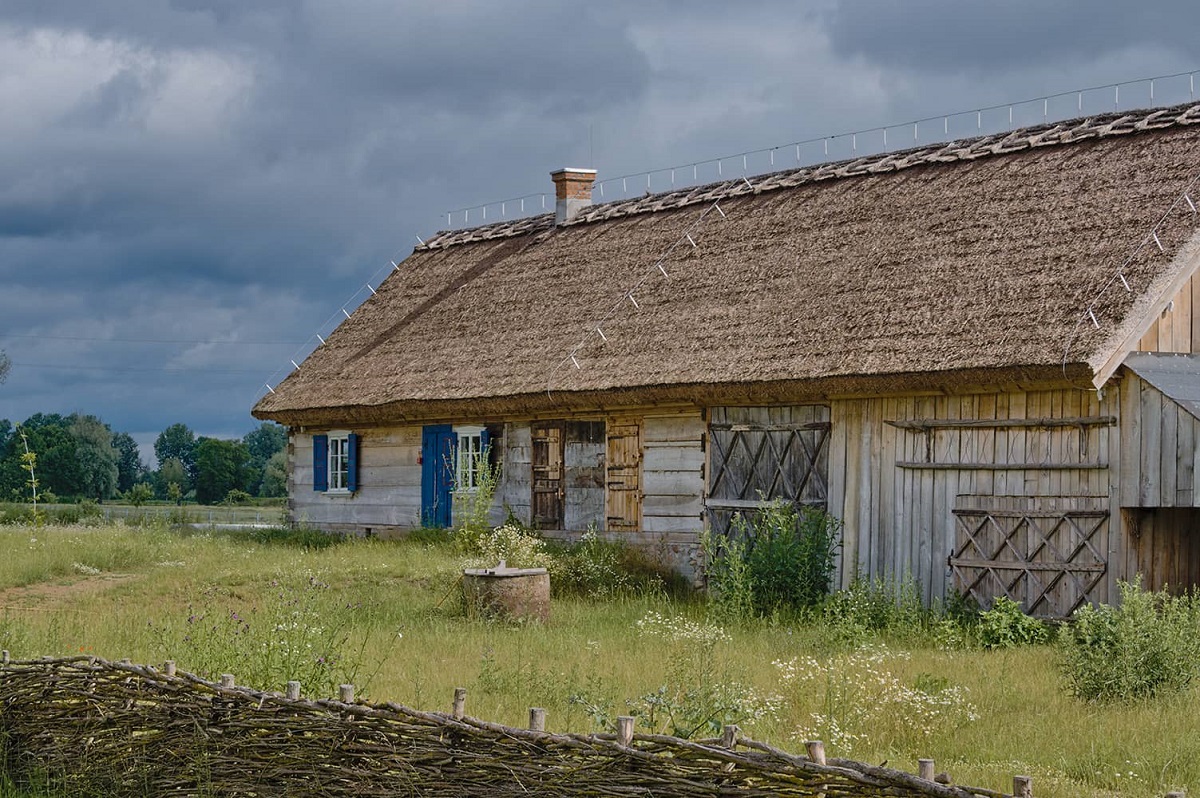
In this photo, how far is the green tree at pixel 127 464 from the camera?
8638 cm

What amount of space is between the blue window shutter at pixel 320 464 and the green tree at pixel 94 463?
167 ft

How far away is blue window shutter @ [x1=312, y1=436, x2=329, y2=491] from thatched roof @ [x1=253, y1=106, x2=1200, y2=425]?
695mm

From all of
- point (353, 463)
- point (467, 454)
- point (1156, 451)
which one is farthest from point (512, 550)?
point (1156, 451)

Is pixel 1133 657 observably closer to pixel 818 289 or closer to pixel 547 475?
pixel 818 289

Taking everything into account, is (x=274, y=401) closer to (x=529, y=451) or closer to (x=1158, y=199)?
(x=529, y=451)

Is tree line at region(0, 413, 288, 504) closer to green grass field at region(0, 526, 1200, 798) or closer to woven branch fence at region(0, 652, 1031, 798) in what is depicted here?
green grass field at region(0, 526, 1200, 798)

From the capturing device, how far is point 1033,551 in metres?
15.3

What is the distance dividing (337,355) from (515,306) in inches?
183

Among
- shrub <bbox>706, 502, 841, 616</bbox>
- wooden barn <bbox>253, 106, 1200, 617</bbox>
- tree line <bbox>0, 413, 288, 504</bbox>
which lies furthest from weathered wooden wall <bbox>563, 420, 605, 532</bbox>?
tree line <bbox>0, 413, 288, 504</bbox>

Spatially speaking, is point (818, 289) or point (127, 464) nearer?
point (818, 289)

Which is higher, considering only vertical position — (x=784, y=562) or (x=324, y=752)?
(x=784, y=562)

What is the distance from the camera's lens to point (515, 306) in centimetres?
2427

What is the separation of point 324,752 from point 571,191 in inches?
804

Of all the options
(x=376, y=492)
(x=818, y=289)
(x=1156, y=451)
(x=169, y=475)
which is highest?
(x=818, y=289)
